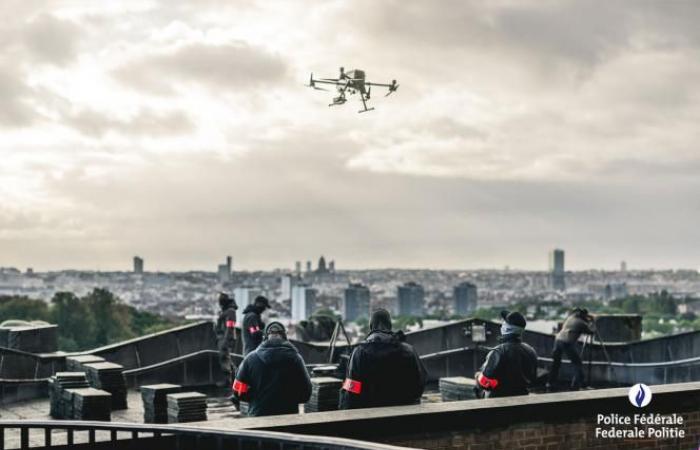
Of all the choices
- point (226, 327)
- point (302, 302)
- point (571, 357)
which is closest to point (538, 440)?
point (226, 327)

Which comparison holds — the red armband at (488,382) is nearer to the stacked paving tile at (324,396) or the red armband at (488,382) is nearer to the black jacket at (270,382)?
the black jacket at (270,382)

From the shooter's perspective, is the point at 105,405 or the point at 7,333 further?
the point at 7,333

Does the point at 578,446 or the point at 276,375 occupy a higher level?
the point at 276,375

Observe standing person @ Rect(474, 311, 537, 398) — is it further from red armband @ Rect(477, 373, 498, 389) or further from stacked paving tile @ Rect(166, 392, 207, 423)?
A: stacked paving tile @ Rect(166, 392, 207, 423)

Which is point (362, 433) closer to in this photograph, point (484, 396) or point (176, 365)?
point (484, 396)

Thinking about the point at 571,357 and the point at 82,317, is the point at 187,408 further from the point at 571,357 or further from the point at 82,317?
the point at 82,317

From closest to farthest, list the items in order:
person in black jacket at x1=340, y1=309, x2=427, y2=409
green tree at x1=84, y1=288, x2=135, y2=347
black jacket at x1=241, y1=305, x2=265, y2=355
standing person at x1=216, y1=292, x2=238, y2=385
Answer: person in black jacket at x1=340, y1=309, x2=427, y2=409 → black jacket at x1=241, y1=305, x2=265, y2=355 → standing person at x1=216, y1=292, x2=238, y2=385 → green tree at x1=84, y1=288, x2=135, y2=347

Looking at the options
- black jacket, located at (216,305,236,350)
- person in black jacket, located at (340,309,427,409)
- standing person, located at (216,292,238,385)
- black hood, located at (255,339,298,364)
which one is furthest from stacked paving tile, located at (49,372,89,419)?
person in black jacket, located at (340,309,427,409)

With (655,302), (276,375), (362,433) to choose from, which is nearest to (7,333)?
(276,375)

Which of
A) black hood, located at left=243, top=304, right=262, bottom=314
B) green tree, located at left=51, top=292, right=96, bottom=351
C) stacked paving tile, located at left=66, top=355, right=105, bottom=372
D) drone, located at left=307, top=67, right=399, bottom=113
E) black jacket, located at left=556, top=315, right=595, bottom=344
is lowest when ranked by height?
green tree, located at left=51, top=292, right=96, bottom=351
